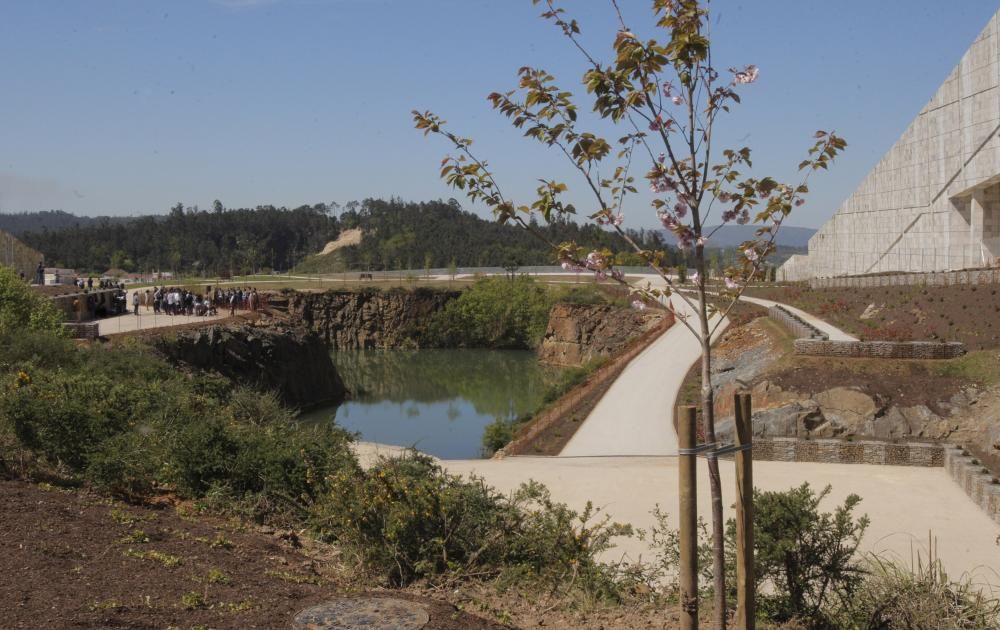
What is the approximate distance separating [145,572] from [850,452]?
44.4 ft

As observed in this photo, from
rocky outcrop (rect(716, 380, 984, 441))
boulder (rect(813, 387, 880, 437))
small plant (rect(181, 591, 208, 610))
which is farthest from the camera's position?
boulder (rect(813, 387, 880, 437))

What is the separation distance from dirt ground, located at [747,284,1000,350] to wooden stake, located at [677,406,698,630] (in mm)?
20580

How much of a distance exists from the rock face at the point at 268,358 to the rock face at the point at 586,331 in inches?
639

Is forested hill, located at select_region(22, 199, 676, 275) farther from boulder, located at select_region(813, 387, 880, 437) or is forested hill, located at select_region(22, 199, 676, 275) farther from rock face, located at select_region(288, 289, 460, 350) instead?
boulder, located at select_region(813, 387, 880, 437)

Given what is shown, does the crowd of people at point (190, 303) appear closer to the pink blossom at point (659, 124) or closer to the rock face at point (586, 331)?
the rock face at point (586, 331)

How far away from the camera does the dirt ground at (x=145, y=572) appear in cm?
566

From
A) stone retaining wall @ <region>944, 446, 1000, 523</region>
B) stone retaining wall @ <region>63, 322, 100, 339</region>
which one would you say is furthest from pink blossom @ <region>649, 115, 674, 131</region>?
stone retaining wall @ <region>63, 322, 100, 339</region>

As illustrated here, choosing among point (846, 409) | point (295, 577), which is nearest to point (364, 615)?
point (295, 577)

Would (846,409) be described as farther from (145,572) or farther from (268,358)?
(268,358)

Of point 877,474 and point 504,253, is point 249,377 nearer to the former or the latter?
point 877,474

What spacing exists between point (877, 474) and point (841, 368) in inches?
237

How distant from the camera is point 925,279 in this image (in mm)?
32500

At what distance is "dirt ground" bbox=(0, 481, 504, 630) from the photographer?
223 inches

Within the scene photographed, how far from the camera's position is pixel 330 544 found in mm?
8656
